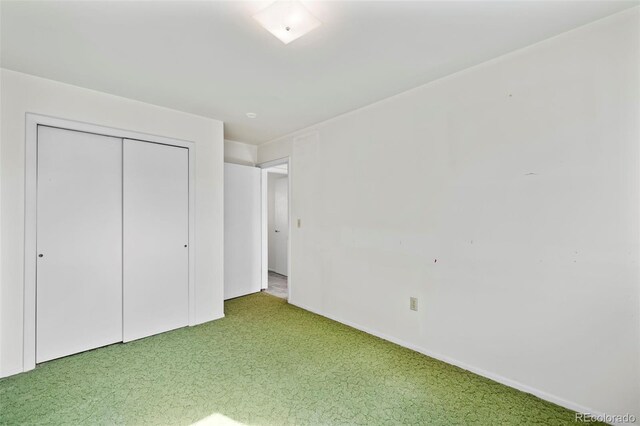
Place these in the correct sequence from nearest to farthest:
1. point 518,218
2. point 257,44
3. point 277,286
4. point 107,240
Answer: point 257,44 < point 518,218 < point 107,240 < point 277,286

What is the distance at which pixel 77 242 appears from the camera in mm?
2627

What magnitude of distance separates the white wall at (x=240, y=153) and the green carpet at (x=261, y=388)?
8.65 ft

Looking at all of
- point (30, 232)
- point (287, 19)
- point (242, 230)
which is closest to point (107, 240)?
point (30, 232)

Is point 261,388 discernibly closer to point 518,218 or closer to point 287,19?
point 518,218

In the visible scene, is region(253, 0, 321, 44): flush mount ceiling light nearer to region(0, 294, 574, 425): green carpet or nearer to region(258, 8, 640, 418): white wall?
region(258, 8, 640, 418): white wall

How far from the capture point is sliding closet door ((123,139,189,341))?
2.91 m

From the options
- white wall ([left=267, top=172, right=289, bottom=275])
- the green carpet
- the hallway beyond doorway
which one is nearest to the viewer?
the green carpet

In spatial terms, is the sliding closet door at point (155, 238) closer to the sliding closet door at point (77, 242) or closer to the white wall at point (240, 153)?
the sliding closet door at point (77, 242)

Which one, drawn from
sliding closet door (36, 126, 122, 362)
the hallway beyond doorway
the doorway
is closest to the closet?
sliding closet door (36, 126, 122, 362)

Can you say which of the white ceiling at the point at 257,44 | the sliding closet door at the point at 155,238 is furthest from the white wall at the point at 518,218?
the sliding closet door at the point at 155,238

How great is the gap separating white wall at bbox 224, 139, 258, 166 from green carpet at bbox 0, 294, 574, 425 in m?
2.64

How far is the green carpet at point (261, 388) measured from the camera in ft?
5.97

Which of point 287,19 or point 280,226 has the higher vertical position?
point 287,19

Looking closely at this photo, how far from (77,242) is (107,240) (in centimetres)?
22
